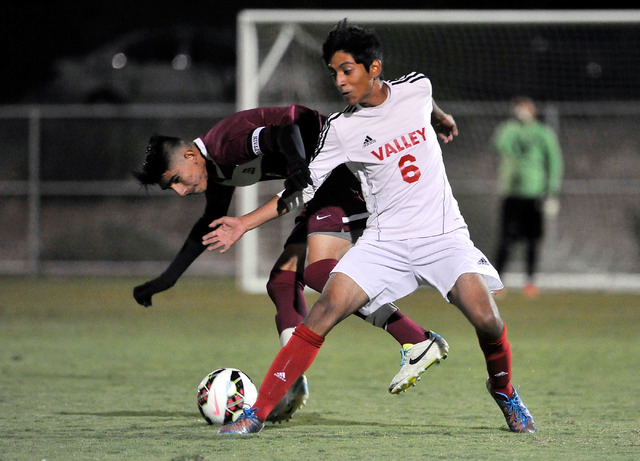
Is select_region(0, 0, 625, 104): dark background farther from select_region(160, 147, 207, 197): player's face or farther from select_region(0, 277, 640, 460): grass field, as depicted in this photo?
select_region(160, 147, 207, 197): player's face

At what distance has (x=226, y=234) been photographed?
4.89 metres

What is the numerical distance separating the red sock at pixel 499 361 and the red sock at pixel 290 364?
79 cm

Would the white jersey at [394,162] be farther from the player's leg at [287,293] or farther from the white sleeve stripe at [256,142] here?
the player's leg at [287,293]

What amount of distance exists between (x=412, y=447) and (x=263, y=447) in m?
0.65

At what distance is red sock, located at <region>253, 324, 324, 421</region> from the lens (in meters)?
4.98

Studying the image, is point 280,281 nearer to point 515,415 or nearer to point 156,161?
point 156,161

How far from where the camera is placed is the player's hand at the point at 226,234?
487cm

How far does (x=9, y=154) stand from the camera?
59.9 ft

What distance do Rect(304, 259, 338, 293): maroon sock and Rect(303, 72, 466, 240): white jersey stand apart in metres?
0.51

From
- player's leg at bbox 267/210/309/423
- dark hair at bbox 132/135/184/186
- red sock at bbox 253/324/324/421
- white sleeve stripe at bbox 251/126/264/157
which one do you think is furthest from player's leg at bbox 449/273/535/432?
dark hair at bbox 132/135/184/186

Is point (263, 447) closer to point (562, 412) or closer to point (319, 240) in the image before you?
point (319, 240)

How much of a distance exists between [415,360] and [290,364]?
2.05 ft

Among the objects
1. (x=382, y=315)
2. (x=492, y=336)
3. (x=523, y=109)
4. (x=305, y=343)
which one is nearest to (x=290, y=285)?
(x=382, y=315)

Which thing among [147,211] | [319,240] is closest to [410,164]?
[319,240]
